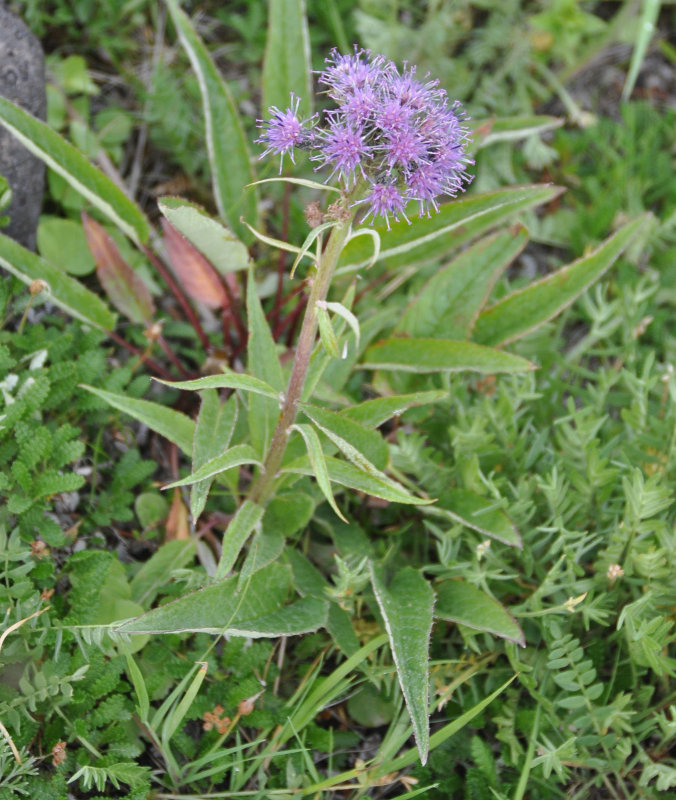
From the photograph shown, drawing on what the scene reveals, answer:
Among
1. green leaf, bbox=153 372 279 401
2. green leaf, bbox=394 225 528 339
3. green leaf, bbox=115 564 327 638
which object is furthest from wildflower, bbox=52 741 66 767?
green leaf, bbox=394 225 528 339

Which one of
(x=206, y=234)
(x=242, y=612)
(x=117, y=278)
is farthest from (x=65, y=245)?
(x=242, y=612)

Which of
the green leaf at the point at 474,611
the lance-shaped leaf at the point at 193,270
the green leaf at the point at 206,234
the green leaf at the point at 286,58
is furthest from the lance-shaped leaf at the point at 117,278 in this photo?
the green leaf at the point at 474,611

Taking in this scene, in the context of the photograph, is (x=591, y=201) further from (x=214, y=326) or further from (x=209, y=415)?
(x=209, y=415)

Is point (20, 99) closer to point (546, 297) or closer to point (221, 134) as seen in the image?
point (221, 134)

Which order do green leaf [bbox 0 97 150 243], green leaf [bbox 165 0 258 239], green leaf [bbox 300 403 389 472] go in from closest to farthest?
green leaf [bbox 300 403 389 472] < green leaf [bbox 0 97 150 243] < green leaf [bbox 165 0 258 239]

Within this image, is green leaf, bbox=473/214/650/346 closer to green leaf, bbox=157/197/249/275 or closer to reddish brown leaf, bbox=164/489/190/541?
green leaf, bbox=157/197/249/275

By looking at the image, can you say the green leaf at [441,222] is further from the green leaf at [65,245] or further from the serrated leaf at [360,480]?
the green leaf at [65,245]

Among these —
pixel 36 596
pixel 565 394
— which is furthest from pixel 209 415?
pixel 565 394
